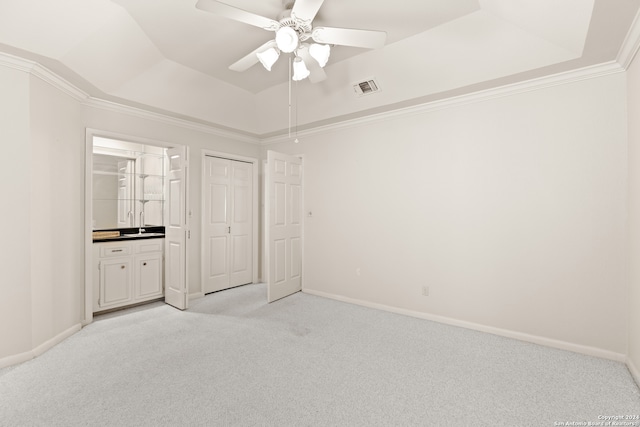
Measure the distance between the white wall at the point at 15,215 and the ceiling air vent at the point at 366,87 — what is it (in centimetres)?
317

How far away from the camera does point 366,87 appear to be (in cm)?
350

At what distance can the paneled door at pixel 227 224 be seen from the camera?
4.59 meters

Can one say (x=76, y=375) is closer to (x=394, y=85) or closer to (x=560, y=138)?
(x=394, y=85)

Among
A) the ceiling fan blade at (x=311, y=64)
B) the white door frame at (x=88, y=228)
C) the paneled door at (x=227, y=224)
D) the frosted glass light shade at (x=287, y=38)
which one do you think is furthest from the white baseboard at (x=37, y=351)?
the ceiling fan blade at (x=311, y=64)

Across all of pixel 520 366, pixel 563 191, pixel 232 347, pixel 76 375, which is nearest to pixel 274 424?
pixel 232 347

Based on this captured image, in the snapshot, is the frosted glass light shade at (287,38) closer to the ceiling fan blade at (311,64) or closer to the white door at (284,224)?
Answer: the ceiling fan blade at (311,64)

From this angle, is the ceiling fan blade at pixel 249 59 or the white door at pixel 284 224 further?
the white door at pixel 284 224

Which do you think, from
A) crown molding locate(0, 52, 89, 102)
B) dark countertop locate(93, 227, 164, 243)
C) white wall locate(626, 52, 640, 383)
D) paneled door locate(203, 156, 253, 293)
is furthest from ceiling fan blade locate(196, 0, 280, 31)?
dark countertop locate(93, 227, 164, 243)

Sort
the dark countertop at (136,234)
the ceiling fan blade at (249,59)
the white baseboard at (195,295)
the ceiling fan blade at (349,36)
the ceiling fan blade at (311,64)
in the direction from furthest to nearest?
Result: the white baseboard at (195,295) → the dark countertop at (136,234) → the ceiling fan blade at (311,64) → the ceiling fan blade at (249,59) → the ceiling fan blade at (349,36)

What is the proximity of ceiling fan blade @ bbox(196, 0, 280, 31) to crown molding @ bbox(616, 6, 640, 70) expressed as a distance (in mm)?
2462

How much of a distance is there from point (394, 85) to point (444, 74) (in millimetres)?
539

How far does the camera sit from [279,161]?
171 inches

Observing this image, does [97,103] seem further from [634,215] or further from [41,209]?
[634,215]

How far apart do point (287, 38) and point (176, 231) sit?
3.06 metres
